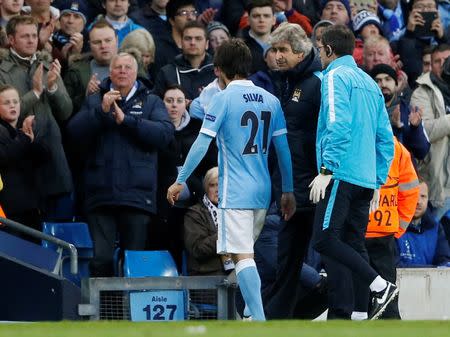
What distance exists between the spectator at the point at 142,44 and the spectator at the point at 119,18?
1.99 feet

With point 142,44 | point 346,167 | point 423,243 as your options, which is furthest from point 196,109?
point 346,167

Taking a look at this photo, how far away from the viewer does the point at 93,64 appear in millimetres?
14875

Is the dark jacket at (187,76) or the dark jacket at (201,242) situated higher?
the dark jacket at (187,76)

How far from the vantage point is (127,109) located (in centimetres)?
1402

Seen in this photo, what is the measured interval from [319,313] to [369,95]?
9.29 ft

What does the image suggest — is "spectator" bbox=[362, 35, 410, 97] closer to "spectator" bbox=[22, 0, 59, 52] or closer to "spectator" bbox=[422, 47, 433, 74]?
"spectator" bbox=[422, 47, 433, 74]

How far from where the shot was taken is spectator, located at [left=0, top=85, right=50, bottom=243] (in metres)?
13.5

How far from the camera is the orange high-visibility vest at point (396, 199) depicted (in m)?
13.1

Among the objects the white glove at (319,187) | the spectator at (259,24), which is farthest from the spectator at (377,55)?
the white glove at (319,187)

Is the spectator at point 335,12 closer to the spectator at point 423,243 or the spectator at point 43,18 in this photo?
the spectator at point 423,243

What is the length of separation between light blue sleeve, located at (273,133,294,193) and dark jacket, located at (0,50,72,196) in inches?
110

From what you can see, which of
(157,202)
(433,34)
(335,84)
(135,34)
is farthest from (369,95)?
(433,34)

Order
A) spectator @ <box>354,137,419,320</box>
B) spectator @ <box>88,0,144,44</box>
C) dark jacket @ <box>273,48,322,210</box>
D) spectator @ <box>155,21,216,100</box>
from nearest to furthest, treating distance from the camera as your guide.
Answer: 1. dark jacket @ <box>273,48,322,210</box>
2. spectator @ <box>354,137,419,320</box>
3. spectator @ <box>155,21,216,100</box>
4. spectator @ <box>88,0,144,44</box>

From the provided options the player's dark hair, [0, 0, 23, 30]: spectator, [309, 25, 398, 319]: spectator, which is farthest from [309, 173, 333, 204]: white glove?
[0, 0, 23, 30]: spectator
